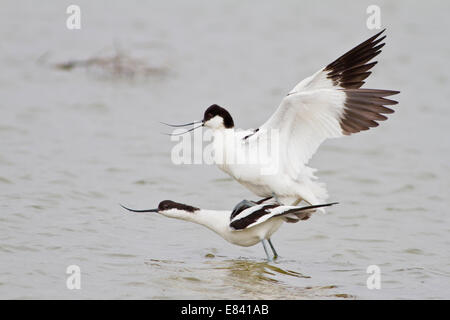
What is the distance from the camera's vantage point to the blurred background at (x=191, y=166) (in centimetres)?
712

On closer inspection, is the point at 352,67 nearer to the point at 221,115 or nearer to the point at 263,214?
the point at 221,115

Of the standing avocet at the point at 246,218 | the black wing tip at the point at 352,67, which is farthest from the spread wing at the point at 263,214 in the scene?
the black wing tip at the point at 352,67

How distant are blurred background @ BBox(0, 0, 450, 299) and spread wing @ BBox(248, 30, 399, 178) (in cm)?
113

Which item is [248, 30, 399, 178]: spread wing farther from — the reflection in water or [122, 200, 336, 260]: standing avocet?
the reflection in water

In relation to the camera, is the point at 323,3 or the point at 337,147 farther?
the point at 323,3

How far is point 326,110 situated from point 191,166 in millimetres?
3744

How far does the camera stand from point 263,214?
7.13 m

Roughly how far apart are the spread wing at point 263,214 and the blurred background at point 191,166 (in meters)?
0.45

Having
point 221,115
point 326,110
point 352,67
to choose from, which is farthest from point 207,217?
point 352,67

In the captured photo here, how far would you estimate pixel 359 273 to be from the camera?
24.5 ft
